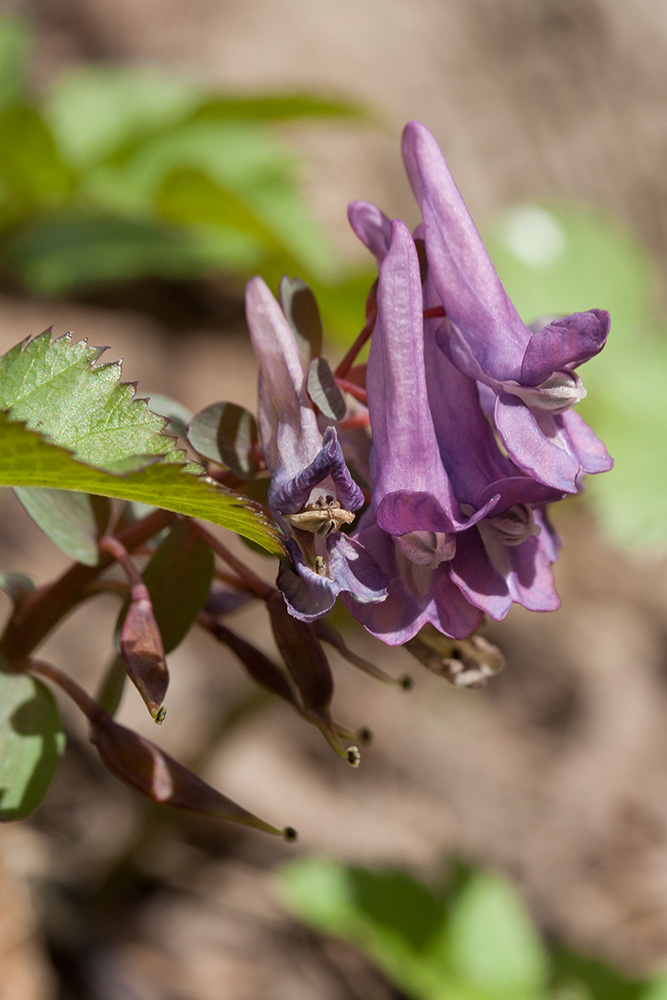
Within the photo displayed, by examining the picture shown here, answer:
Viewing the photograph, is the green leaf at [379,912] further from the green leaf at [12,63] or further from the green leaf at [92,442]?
the green leaf at [12,63]

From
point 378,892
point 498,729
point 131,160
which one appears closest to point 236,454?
point 378,892

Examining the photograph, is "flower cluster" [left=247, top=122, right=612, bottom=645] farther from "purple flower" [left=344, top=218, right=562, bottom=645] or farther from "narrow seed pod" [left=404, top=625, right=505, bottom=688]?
"narrow seed pod" [left=404, top=625, right=505, bottom=688]

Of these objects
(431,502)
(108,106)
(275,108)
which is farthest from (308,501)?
(108,106)

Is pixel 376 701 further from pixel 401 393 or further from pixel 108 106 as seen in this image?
pixel 401 393

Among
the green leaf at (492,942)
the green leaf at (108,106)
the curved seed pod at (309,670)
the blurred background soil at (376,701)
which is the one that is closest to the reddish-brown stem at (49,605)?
the curved seed pod at (309,670)

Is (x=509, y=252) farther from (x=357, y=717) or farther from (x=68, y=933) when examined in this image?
(x=68, y=933)

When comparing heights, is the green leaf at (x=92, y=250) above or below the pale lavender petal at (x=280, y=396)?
below

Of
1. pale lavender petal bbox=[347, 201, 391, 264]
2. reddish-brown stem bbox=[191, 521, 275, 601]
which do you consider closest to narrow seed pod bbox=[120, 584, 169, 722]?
reddish-brown stem bbox=[191, 521, 275, 601]
